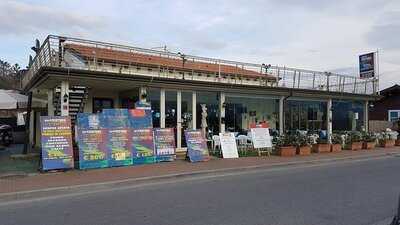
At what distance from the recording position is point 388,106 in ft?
128

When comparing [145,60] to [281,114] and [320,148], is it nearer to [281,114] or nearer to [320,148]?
[281,114]

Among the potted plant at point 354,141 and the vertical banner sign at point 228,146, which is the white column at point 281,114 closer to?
the potted plant at point 354,141

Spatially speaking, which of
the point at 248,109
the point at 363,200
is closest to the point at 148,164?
the point at 363,200

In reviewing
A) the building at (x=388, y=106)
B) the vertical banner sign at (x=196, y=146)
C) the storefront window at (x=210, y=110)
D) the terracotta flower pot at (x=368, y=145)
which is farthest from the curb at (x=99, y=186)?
the building at (x=388, y=106)

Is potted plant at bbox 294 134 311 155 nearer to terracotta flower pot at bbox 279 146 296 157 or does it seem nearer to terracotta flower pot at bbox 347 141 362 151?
terracotta flower pot at bbox 279 146 296 157

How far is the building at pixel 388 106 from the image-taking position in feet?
125

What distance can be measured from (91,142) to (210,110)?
8.36 m

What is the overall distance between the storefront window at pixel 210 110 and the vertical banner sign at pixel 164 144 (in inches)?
179

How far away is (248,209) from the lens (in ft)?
27.6

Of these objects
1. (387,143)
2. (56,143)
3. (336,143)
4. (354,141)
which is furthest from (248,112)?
(56,143)

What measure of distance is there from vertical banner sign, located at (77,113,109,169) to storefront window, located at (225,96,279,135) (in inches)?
347

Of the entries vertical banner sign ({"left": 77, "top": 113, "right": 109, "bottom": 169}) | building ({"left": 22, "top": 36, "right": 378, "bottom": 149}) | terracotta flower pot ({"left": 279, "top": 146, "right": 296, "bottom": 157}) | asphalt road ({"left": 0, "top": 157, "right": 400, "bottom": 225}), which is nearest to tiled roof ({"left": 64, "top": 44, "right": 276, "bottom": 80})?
building ({"left": 22, "top": 36, "right": 378, "bottom": 149})

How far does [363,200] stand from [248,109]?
50.5ft

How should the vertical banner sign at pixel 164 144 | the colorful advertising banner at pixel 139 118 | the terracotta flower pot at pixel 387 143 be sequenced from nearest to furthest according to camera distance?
the colorful advertising banner at pixel 139 118
the vertical banner sign at pixel 164 144
the terracotta flower pot at pixel 387 143
